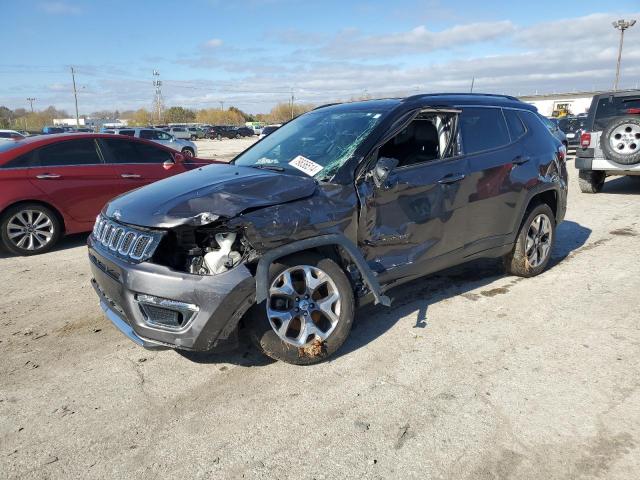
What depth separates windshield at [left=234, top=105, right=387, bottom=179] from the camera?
3.63 metres

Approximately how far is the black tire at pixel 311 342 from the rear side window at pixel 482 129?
1.81 meters

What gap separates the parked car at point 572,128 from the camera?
65.3 ft

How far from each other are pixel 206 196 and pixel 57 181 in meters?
4.43

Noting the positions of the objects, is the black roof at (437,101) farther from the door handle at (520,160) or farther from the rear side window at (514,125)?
the door handle at (520,160)

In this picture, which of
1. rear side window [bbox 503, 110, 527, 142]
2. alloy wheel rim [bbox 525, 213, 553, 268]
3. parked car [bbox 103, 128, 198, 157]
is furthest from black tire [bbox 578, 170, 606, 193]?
parked car [bbox 103, 128, 198, 157]

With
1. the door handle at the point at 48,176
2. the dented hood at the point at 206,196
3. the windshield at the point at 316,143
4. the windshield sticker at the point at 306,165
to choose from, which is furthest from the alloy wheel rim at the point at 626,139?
the door handle at the point at 48,176

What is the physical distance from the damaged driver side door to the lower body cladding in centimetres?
106

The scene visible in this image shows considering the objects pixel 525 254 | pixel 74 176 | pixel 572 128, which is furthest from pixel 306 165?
pixel 572 128

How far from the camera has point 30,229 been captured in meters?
6.39

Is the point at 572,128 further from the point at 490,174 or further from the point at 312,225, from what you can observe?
the point at 312,225

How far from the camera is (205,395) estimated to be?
3.03 m

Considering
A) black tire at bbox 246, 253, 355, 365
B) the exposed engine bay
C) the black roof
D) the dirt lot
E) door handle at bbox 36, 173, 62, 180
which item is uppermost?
the black roof

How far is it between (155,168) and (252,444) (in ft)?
18.7

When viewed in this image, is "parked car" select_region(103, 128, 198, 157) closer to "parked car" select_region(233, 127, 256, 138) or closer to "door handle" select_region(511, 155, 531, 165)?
"door handle" select_region(511, 155, 531, 165)
